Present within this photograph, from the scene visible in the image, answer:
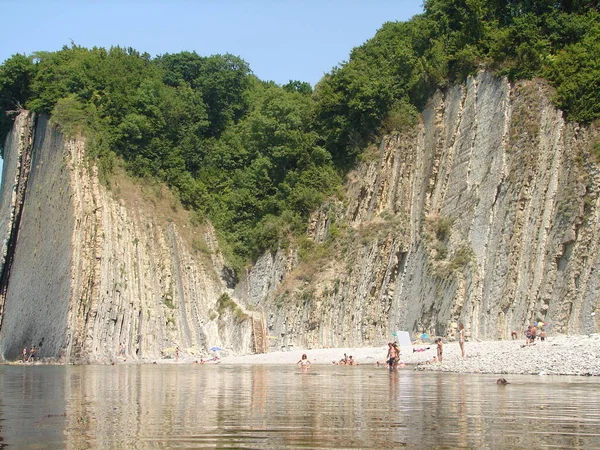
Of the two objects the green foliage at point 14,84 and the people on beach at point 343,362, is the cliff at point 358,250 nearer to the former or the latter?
the green foliage at point 14,84

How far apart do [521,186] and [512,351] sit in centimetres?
1286

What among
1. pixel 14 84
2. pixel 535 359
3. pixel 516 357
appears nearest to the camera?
pixel 535 359

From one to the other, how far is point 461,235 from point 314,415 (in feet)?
104

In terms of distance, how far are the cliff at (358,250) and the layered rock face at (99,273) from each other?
0.44ft

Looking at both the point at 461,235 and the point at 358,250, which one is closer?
the point at 461,235

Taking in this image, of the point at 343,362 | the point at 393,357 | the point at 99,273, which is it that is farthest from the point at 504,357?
the point at 99,273

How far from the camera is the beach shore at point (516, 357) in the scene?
29.0 meters

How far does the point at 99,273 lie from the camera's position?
56.8 m

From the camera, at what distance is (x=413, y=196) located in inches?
2127

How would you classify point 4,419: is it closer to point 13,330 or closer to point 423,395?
point 423,395

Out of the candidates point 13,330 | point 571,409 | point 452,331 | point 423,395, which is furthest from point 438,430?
point 13,330

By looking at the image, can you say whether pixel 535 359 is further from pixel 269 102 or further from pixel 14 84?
pixel 14 84

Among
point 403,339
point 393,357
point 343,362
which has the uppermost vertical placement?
point 403,339

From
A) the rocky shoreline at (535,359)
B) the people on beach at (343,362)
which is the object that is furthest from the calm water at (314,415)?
the people on beach at (343,362)
